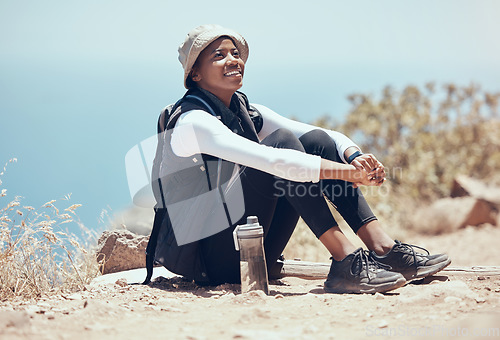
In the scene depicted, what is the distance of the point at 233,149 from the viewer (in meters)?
2.93

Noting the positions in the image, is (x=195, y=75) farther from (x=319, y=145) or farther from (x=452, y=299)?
(x=452, y=299)

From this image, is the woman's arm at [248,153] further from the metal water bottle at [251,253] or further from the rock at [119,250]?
the rock at [119,250]

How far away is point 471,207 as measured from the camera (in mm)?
9523

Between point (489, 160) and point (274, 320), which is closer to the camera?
point (274, 320)

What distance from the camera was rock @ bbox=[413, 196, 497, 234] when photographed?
375 inches

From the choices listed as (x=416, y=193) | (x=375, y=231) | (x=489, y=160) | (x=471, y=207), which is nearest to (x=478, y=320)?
(x=375, y=231)

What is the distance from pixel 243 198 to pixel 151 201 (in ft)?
2.43

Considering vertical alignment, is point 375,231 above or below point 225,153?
below

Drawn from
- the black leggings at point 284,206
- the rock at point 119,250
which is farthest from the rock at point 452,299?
the rock at point 119,250

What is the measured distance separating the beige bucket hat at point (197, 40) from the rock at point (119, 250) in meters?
1.44

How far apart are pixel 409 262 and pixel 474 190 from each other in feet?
24.2

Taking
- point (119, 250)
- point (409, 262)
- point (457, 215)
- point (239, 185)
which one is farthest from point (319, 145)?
point (457, 215)

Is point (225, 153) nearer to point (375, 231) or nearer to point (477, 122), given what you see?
point (375, 231)

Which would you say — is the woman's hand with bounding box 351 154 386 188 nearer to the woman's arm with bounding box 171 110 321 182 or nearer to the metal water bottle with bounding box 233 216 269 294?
the woman's arm with bounding box 171 110 321 182
